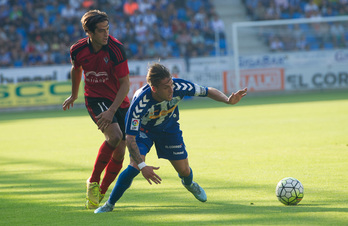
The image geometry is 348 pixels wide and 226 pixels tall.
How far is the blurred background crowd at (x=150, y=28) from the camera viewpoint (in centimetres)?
2916

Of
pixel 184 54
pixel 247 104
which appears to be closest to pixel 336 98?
pixel 247 104

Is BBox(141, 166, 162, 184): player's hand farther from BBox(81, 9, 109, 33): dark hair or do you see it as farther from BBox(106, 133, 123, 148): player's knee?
BBox(81, 9, 109, 33): dark hair

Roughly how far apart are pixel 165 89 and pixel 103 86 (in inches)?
40.0

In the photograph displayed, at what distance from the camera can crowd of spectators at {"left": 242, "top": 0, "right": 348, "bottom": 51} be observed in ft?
95.8

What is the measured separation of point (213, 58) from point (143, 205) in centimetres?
2149

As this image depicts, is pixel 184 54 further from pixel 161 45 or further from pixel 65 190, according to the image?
pixel 65 190

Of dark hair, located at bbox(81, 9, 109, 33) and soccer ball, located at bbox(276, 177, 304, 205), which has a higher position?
dark hair, located at bbox(81, 9, 109, 33)

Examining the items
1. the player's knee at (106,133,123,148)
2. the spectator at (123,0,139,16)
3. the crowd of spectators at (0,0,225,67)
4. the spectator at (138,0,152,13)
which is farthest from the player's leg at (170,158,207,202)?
the spectator at (138,0,152,13)

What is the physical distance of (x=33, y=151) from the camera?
1209cm

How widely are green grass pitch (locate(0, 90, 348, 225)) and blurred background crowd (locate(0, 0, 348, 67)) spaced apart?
12.7 metres

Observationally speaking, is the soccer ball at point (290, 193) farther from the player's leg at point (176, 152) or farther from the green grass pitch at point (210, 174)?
the player's leg at point (176, 152)

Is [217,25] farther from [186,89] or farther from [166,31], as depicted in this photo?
[186,89]

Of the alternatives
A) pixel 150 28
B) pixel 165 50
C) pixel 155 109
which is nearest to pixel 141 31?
pixel 150 28

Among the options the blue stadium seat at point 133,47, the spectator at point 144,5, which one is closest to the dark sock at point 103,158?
the blue stadium seat at point 133,47
